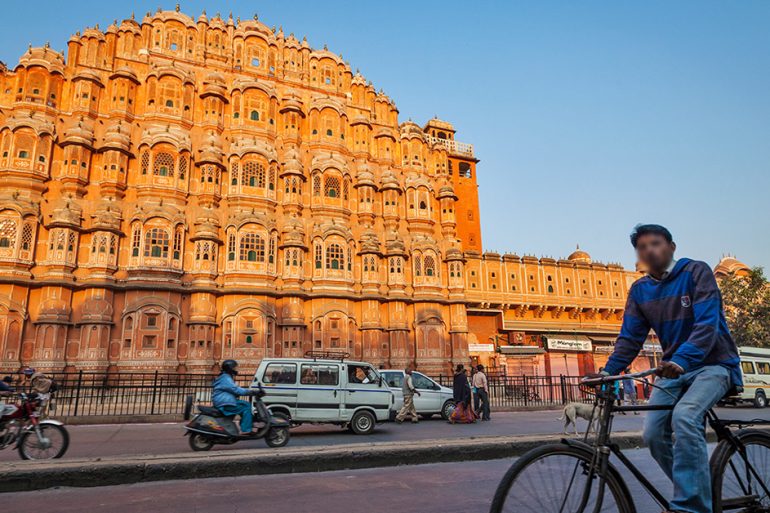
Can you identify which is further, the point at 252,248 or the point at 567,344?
the point at 567,344

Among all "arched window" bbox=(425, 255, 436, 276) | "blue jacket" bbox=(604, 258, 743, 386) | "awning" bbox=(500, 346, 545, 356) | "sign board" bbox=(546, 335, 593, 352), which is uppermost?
"arched window" bbox=(425, 255, 436, 276)

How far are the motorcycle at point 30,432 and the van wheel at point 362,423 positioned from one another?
603 centimetres

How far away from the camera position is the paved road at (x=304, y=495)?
471cm

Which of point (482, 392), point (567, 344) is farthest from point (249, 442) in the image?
point (567, 344)

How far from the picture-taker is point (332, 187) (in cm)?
3153

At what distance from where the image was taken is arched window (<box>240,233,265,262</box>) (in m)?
27.9

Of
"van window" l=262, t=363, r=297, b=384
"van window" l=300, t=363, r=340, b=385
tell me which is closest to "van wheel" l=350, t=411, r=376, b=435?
"van window" l=300, t=363, r=340, b=385

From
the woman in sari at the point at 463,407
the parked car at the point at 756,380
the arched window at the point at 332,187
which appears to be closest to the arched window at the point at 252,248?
the arched window at the point at 332,187

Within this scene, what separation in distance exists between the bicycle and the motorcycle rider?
6.68 m

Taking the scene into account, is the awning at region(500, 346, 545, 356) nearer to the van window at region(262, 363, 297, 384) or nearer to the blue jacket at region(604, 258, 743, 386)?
the van window at region(262, 363, 297, 384)

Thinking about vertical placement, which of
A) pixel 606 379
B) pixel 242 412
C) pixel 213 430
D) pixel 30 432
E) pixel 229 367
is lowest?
pixel 213 430

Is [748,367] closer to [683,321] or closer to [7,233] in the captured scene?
[683,321]

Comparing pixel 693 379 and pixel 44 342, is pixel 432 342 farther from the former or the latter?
pixel 693 379

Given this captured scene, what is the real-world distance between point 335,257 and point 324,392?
18458 millimetres
